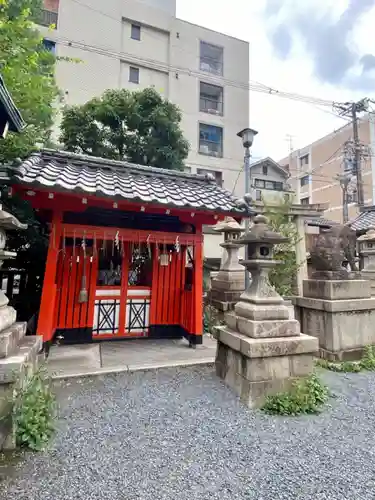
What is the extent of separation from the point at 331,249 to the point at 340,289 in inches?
32.3

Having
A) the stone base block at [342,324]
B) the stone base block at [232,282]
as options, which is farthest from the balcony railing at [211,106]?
the stone base block at [342,324]

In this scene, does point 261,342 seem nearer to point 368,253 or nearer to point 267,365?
point 267,365

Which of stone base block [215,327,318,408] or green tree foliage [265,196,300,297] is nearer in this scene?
stone base block [215,327,318,408]

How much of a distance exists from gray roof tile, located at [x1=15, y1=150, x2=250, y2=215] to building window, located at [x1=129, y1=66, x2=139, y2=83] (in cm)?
1589

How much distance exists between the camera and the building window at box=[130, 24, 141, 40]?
64.4 ft

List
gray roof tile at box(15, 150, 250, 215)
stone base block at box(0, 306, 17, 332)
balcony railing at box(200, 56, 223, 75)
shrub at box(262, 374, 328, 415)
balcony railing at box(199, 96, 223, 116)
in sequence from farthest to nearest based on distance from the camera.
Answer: balcony railing at box(200, 56, 223, 75) → balcony railing at box(199, 96, 223, 116) → gray roof tile at box(15, 150, 250, 215) → shrub at box(262, 374, 328, 415) → stone base block at box(0, 306, 17, 332)

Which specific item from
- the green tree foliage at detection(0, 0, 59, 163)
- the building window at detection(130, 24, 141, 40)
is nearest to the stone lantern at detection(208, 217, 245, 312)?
the green tree foliage at detection(0, 0, 59, 163)

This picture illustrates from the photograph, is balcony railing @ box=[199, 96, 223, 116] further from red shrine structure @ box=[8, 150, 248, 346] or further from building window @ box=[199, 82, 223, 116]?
red shrine structure @ box=[8, 150, 248, 346]

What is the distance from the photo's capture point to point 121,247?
6547 mm

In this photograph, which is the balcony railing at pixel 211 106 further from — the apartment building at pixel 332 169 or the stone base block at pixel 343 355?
the stone base block at pixel 343 355

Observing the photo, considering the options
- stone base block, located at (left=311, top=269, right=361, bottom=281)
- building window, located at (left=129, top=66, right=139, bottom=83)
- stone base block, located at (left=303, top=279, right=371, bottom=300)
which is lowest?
stone base block, located at (left=303, top=279, right=371, bottom=300)

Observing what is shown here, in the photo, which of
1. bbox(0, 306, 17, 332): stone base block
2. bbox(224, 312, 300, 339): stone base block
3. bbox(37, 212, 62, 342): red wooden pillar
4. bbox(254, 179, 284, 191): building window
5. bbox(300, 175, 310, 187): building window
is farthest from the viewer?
bbox(300, 175, 310, 187): building window

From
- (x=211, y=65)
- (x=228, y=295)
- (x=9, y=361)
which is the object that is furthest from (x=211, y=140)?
(x=9, y=361)

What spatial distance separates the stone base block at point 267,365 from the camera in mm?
3723
